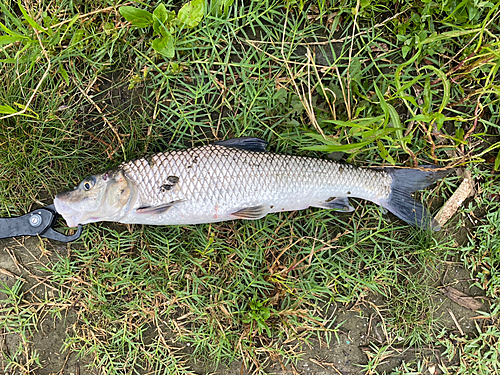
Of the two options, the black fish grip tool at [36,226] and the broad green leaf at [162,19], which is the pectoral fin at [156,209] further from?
the broad green leaf at [162,19]

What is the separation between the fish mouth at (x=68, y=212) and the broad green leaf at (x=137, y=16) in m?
1.38

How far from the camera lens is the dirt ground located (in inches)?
98.6

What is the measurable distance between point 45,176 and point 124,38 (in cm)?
123

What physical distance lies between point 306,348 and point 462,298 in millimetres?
1406

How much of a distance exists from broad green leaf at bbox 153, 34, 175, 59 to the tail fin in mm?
1864

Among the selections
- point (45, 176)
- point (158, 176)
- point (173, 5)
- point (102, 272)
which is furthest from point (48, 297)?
point (173, 5)

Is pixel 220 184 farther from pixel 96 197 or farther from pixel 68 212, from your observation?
pixel 68 212

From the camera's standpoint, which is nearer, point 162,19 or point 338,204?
point 162,19

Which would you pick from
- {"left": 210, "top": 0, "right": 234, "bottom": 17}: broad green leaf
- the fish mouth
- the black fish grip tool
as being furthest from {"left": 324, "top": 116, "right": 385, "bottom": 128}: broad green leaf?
the black fish grip tool

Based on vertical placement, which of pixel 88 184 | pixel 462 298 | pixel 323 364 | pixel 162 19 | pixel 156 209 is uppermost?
pixel 162 19

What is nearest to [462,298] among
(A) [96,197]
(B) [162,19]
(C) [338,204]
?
(C) [338,204]

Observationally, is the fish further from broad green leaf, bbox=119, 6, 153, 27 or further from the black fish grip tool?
broad green leaf, bbox=119, 6, 153, 27

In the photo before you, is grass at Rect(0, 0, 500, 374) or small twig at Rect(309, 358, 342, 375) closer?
grass at Rect(0, 0, 500, 374)

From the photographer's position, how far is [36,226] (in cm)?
236
